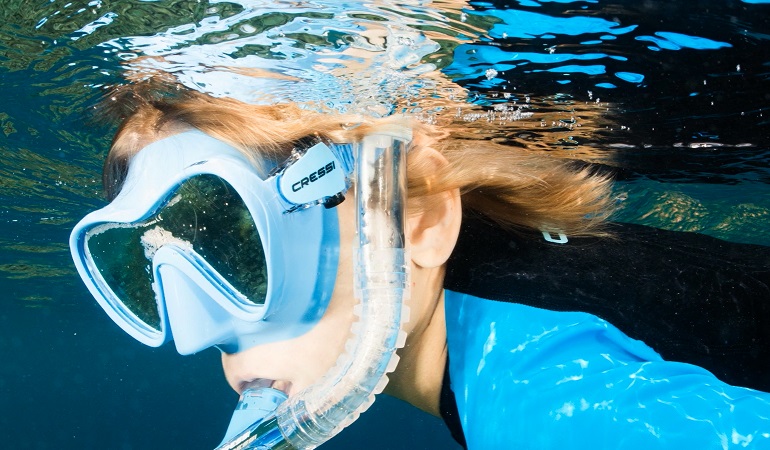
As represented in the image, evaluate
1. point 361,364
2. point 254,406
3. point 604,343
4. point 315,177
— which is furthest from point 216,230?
point 604,343

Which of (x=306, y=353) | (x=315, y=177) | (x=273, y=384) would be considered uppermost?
(x=315, y=177)

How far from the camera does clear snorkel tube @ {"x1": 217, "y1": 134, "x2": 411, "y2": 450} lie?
113 inches

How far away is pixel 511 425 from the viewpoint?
9.91 feet

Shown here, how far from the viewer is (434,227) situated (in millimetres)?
3732

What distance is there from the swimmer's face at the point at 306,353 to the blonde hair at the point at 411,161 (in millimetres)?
675

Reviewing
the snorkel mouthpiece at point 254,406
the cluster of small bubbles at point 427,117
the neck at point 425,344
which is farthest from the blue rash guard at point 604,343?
the cluster of small bubbles at point 427,117

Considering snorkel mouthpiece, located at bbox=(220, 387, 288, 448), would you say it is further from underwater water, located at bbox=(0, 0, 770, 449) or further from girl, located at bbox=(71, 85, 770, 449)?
underwater water, located at bbox=(0, 0, 770, 449)

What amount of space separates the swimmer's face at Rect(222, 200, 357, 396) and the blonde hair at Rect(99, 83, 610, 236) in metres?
0.67

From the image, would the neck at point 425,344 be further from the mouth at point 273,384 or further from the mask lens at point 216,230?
the mask lens at point 216,230

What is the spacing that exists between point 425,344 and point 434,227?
0.91 metres

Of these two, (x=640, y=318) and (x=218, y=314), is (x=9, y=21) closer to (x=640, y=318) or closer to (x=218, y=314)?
(x=218, y=314)

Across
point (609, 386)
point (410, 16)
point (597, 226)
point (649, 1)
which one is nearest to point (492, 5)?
point (410, 16)

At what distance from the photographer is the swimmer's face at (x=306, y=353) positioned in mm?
3311

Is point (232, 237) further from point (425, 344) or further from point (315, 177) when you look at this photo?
point (425, 344)
